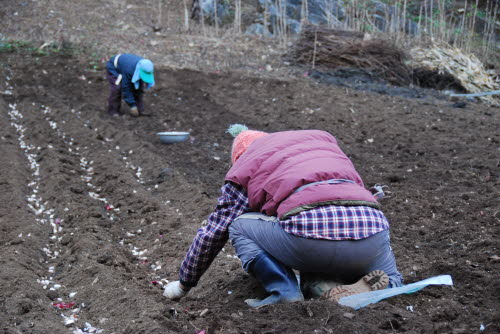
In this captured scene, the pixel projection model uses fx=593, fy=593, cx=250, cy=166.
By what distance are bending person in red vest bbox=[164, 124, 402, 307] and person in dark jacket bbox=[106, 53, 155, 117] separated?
612cm

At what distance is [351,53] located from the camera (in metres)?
12.7

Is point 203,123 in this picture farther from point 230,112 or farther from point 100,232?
point 100,232

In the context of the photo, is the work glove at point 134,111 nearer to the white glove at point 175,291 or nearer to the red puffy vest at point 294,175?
the white glove at point 175,291

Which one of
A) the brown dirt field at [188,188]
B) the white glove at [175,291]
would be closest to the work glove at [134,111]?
the brown dirt field at [188,188]

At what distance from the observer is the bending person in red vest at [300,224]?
2957 millimetres

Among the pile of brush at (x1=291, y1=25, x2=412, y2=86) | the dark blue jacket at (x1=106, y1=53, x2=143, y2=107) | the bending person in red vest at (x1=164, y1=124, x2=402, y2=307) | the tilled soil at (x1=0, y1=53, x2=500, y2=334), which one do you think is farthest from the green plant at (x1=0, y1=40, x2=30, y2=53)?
the bending person in red vest at (x1=164, y1=124, x2=402, y2=307)

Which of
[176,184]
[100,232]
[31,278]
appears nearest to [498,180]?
[176,184]

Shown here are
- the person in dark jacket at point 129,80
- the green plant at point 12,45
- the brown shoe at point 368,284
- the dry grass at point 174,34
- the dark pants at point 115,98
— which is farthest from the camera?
the dry grass at point 174,34

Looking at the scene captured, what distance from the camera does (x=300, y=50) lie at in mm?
13109

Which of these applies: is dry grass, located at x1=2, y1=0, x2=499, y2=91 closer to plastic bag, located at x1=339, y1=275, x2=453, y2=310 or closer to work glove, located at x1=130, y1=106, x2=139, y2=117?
work glove, located at x1=130, y1=106, x2=139, y2=117

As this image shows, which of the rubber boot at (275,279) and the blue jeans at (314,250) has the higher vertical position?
the blue jeans at (314,250)

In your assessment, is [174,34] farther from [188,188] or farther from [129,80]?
[188,188]

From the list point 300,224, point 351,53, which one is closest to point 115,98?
point 351,53

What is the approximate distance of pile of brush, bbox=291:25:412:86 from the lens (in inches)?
486
